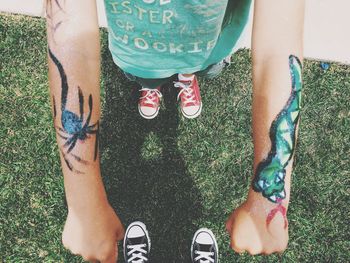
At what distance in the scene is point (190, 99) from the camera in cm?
333

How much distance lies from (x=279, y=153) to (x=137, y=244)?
6.16ft

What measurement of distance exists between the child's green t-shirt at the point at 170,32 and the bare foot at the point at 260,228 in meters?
0.75

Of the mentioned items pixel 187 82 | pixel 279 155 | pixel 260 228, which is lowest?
pixel 260 228

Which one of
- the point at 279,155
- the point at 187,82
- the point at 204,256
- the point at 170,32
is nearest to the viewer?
the point at 279,155

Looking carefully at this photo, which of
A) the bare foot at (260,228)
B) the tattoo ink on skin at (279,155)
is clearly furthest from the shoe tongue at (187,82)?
the bare foot at (260,228)

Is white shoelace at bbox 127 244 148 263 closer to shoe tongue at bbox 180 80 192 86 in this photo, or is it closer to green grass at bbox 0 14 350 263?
green grass at bbox 0 14 350 263

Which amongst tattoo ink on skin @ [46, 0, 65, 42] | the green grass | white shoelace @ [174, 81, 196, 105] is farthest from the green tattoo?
white shoelace @ [174, 81, 196, 105]

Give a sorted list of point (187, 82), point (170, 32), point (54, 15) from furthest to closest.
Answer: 1. point (187, 82)
2. point (170, 32)
3. point (54, 15)

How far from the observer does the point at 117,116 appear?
11.2 ft

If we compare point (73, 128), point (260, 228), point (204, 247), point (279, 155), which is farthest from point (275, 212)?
point (204, 247)

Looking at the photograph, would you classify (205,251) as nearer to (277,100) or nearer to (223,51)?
(223,51)

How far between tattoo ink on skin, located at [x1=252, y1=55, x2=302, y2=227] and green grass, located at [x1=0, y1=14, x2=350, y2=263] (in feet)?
5.82

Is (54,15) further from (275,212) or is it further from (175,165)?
(175,165)

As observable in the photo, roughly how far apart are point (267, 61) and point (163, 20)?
50 centimetres
